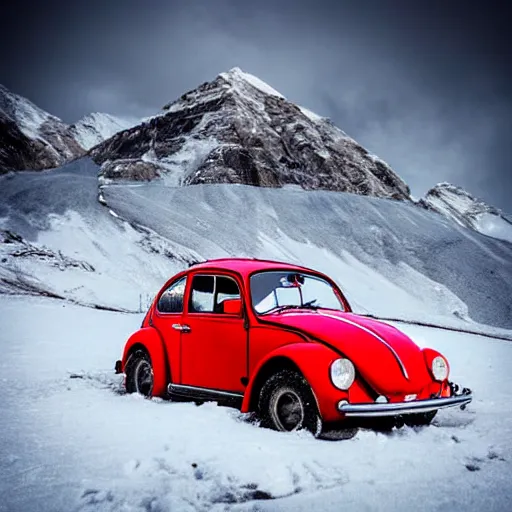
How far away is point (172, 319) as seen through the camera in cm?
509

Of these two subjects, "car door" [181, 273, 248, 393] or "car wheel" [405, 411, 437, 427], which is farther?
"car door" [181, 273, 248, 393]

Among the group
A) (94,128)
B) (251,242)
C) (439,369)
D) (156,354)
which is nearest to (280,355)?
(439,369)

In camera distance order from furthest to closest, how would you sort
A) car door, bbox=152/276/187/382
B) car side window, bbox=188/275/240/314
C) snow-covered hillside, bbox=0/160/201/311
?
snow-covered hillside, bbox=0/160/201/311, car door, bbox=152/276/187/382, car side window, bbox=188/275/240/314

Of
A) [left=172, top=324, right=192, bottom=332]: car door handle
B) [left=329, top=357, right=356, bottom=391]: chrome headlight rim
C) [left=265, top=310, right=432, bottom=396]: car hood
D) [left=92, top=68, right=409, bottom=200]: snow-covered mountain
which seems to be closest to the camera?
[left=329, top=357, right=356, bottom=391]: chrome headlight rim

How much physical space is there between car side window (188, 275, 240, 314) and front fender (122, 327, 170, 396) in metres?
0.62

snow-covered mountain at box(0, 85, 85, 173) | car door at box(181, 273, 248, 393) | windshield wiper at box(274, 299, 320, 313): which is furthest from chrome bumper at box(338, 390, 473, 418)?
snow-covered mountain at box(0, 85, 85, 173)

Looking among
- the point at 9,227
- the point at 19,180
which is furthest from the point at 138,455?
the point at 19,180

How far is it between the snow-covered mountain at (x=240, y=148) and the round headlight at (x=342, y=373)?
5178cm

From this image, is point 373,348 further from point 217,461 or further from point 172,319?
point 172,319

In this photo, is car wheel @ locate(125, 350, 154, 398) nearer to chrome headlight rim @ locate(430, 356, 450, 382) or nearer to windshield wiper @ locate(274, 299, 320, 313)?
windshield wiper @ locate(274, 299, 320, 313)

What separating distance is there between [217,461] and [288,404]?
0.95m

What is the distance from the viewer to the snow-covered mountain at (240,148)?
5716 cm

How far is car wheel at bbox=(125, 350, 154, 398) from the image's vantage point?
5.26 metres

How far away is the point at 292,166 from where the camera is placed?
67.8 metres
